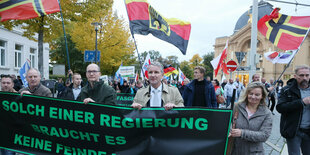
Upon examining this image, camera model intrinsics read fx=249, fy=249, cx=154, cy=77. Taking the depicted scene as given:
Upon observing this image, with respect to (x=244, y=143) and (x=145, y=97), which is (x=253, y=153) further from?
(x=145, y=97)

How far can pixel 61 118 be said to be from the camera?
3516 mm

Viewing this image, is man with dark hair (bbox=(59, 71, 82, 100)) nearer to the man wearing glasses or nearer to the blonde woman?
the man wearing glasses

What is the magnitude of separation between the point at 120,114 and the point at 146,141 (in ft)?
1.60

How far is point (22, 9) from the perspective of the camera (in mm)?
5160

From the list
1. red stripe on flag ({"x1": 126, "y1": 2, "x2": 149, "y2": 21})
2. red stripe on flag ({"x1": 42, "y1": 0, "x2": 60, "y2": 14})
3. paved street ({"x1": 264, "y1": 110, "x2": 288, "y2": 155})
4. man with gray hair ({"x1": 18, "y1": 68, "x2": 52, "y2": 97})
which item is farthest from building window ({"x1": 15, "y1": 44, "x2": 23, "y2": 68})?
paved street ({"x1": 264, "y1": 110, "x2": 288, "y2": 155})

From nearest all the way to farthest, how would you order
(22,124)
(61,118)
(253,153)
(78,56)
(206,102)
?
(253,153) < (61,118) < (22,124) < (206,102) < (78,56)

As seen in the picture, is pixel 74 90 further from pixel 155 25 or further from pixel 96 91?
pixel 96 91

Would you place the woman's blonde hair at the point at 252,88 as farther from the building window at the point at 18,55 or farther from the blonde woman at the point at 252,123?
the building window at the point at 18,55

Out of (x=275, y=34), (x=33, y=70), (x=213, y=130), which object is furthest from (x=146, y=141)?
(x=275, y=34)

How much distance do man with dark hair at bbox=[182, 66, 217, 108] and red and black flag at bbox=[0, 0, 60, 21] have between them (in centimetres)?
362

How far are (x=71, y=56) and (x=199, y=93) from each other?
35.2 metres

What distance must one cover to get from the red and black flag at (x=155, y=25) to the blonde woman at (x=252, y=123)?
321 cm

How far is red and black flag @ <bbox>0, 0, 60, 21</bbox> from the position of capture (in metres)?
5.08

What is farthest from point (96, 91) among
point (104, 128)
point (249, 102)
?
point (249, 102)
